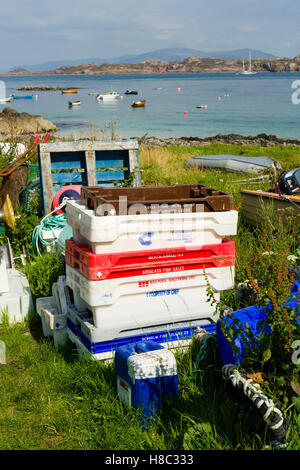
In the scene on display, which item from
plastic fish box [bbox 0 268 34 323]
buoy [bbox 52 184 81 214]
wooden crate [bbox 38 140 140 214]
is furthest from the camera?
wooden crate [bbox 38 140 140 214]

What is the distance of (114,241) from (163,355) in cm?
95

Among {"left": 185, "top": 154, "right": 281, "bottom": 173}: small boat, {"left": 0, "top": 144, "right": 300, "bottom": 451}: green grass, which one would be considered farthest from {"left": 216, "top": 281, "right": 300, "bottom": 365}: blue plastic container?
{"left": 185, "top": 154, "right": 281, "bottom": 173}: small boat

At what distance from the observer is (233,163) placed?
13.6m

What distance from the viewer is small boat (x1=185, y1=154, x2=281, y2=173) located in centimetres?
1308

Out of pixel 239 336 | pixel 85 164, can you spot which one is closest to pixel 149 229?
pixel 239 336


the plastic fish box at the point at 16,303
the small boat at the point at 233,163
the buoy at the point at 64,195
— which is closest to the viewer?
the plastic fish box at the point at 16,303

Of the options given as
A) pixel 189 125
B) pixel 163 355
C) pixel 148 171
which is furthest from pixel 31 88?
pixel 163 355

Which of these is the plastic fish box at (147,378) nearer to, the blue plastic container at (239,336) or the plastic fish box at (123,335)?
the blue plastic container at (239,336)

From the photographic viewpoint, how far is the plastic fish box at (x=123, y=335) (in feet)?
12.8

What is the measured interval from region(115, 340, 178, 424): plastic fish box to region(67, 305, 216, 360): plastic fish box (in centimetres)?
47

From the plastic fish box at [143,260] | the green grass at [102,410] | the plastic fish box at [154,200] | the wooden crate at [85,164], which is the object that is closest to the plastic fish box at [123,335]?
the green grass at [102,410]

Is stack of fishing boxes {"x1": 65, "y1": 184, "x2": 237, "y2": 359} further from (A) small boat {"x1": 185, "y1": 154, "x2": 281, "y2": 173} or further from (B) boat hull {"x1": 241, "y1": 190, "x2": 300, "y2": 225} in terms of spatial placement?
(A) small boat {"x1": 185, "y1": 154, "x2": 281, "y2": 173}

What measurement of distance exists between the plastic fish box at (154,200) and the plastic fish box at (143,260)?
0.33 metres
